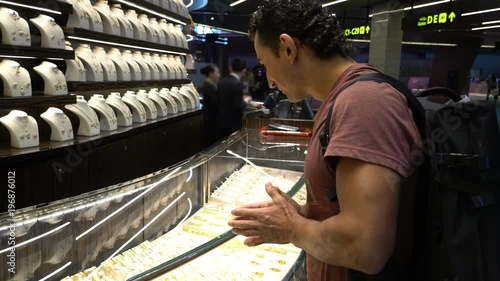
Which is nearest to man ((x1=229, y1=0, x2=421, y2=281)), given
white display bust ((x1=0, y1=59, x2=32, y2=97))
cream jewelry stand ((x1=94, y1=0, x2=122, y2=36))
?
white display bust ((x1=0, y1=59, x2=32, y2=97))

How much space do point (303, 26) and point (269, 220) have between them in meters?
0.40

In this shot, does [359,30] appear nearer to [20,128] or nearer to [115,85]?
[115,85]

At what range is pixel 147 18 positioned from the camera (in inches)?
190

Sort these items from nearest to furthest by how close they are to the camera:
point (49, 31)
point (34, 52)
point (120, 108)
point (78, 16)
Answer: point (34, 52) → point (49, 31) → point (78, 16) → point (120, 108)

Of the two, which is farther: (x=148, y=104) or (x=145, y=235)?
(x=148, y=104)

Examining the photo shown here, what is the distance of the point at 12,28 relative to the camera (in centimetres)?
266

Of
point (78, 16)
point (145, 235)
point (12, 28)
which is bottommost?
point (145, 235)

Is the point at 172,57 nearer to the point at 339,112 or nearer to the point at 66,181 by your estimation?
the point at 66,181

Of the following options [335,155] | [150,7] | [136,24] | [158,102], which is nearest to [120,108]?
[158,102]

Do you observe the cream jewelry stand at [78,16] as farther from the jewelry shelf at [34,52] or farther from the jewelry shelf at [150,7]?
the jewelry shelf at [150,7]

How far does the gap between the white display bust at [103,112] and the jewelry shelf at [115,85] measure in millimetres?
92

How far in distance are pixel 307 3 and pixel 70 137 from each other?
253 cm

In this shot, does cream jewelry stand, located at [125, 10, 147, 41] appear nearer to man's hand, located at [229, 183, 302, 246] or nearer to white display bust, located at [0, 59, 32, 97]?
white display bust, located at [0, 59, 32, 97]

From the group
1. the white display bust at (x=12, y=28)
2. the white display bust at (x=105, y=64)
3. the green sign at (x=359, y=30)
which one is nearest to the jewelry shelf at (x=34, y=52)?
the white display bust at (x=12, y=28)
